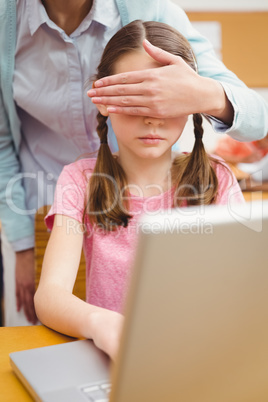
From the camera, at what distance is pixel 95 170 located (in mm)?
1075

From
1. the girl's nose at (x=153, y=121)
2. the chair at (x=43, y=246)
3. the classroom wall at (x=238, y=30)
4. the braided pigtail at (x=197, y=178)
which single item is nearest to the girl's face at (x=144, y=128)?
the girl's nose at (x=153, y=121)

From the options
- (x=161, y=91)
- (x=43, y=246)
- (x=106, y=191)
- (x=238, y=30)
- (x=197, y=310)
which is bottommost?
(x=43, y=246)

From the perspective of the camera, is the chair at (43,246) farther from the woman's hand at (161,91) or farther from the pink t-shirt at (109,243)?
the woman's hand at (161,91)

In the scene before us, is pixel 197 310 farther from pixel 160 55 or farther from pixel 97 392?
pixel 160 55

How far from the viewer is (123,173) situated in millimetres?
1081

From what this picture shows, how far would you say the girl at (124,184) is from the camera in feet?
3.15

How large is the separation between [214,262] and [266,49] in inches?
134

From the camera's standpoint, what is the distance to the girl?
96 cm

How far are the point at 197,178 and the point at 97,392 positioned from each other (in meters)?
0.62

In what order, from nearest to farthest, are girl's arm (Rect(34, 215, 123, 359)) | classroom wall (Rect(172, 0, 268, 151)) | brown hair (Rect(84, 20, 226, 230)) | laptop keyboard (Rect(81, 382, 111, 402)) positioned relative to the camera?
laptop keyboard (Rect(81, 382, 111, 402)) → girl's arm (Rect(34, 215, 123, 359)) → brown hair (Rect(84, 20, 226, 230)) → classroom wall (Rect(172, 0, 268, 151))

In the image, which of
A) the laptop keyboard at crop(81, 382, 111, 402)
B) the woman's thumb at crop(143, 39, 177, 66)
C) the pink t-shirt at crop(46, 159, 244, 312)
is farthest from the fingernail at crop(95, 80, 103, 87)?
the laptop keyboard at crop(81, 382, 111, 402)

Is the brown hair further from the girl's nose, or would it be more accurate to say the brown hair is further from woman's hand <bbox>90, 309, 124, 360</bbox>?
woman's hand <bbox>90, 309, 124, 360</bbox>

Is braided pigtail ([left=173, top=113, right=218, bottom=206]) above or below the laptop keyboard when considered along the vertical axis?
above

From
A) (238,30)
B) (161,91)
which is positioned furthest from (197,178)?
(238,30)
